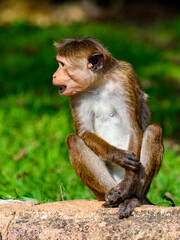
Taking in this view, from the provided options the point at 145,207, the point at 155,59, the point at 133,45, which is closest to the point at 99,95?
the point at 145,207

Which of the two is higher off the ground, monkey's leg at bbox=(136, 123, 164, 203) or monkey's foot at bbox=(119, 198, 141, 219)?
monkey's leg at bbox=(136, 123, 164, 203)

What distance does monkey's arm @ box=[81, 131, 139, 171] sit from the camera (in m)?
4.30

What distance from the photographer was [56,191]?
18.5 ft

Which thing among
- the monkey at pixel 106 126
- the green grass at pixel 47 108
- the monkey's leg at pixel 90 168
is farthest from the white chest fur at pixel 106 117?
the green grass at pixel 47 108

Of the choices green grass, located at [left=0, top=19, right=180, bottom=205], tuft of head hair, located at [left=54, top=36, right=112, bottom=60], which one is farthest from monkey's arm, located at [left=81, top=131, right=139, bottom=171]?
tuft of head hair, located at [left=54, top=36, right=112, bottom=60]

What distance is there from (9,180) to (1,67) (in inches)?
231

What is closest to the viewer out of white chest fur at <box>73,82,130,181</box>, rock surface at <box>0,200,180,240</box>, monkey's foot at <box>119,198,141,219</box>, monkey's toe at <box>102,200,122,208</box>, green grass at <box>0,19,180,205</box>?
rock surface at <box>0,200,180,240</box>

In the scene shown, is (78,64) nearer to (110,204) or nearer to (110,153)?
(110,153)

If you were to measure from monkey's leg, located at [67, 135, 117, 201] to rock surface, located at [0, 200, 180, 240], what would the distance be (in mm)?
496

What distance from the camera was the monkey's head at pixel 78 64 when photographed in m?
4.60

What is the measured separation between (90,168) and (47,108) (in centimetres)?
445

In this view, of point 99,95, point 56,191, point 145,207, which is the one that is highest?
point 99,95

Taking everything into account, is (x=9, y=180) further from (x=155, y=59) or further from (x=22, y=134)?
(x=155, y=59)

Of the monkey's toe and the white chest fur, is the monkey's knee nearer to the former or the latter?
the white chest fur
